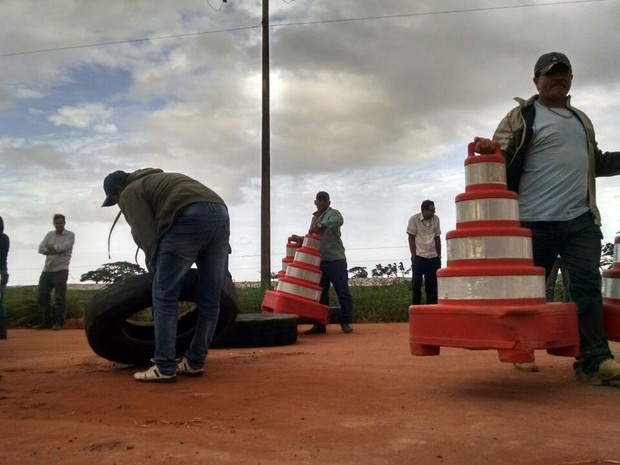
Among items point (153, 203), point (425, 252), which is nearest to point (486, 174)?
point (153, 203)

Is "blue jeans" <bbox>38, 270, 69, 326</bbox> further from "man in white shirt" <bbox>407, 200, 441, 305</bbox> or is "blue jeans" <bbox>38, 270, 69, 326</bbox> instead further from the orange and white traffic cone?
"man in white shirt" <bbox>407, 200, 441, 305</bbox>

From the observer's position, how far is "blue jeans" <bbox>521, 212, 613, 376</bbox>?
450cm

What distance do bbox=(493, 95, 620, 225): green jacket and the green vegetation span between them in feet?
23.8

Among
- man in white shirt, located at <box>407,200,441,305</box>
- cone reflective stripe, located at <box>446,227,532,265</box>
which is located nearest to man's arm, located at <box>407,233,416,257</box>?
man in white shirt, located at <box>407,200,441,305</box>

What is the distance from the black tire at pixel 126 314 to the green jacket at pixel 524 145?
7.85 ft

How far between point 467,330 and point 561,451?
1.15 metres

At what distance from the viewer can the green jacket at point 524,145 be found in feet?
15.3

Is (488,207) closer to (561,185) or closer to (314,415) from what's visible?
(561,185)

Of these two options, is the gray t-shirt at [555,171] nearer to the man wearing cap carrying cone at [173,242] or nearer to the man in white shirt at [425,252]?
the man wearing cap carrying cone at [173,242]

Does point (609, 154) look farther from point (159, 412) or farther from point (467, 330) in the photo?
point (159, 412)

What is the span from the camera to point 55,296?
1178 cm

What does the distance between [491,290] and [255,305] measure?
892cm

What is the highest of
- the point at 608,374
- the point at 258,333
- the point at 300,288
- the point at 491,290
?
the point at 300,288

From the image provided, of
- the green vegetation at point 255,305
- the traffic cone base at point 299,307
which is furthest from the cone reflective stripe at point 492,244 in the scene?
the green vegetation at point 255,305
